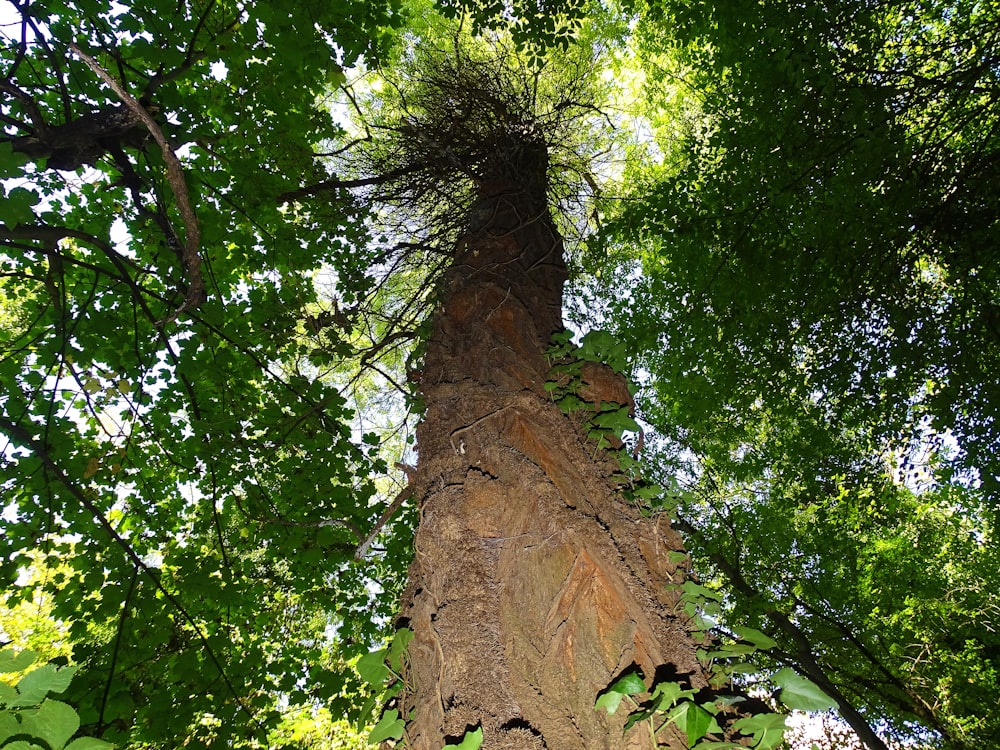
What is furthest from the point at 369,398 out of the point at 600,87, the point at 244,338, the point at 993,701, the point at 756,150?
the point at 993,701

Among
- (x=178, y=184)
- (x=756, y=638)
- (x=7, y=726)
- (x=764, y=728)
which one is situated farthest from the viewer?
(x=178, y=184)

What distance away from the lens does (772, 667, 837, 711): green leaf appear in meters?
1.20

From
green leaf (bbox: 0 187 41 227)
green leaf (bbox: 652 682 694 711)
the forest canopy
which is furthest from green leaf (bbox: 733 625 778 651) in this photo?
green leaf (bbox: 0 187 41 227)

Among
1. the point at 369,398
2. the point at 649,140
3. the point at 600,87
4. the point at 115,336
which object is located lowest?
the point at 115,336

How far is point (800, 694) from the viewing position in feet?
4.09

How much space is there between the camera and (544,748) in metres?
1.14

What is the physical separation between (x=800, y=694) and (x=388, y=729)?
3.49 ft

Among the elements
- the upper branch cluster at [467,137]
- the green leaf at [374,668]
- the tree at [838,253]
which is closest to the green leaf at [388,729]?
the green leaf at [374,668]

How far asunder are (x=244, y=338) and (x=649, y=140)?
5.90 m

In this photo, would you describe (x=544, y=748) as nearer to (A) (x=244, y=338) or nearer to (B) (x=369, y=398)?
(A) (x=244, y=338)

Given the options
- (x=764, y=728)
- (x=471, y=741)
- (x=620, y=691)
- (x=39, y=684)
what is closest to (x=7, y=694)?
(x=39, y=684)

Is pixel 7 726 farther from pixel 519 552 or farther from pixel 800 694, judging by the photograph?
pixel 800 694

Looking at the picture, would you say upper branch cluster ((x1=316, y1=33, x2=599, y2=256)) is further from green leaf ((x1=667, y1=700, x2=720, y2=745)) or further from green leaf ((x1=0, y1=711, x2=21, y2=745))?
green leaf ((x1=0, y1=711, x2=21, y2=745))

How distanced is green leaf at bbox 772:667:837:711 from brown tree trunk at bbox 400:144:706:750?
19 cm
